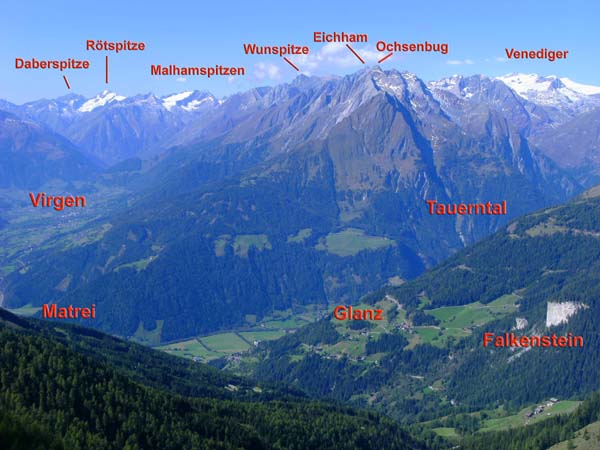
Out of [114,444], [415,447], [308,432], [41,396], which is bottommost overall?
[415,447]

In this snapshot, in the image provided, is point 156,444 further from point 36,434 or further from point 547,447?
point 547,447

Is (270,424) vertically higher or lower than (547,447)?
higher

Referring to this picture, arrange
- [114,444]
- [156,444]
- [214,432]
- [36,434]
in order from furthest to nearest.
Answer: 1. [214,432]
2. [156,444]
3. [114,444]
4. [36,434]

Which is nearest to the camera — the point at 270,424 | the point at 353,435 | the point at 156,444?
the point at 156,444

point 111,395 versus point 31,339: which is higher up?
point 31,339

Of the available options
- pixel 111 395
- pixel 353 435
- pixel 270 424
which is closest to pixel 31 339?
pixel 111 395

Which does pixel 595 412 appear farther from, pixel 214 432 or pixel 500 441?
pixel 214 432

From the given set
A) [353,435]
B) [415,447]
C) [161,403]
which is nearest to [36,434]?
[161,403]

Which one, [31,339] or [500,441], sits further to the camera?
[500,441]

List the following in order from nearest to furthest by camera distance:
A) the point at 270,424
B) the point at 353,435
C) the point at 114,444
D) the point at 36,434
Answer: the point at 36,434
the point at 114,444
the point at 270,424
the point at 353,435
